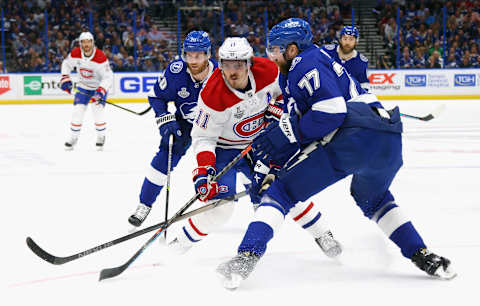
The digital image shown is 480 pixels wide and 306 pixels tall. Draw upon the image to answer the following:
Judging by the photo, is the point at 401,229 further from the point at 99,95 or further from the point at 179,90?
the point at 99,95

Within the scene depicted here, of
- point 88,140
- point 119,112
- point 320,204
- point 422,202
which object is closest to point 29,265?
point 320,204

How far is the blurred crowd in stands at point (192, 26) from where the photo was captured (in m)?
11.8

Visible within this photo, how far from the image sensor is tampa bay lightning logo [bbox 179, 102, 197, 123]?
3346 mm

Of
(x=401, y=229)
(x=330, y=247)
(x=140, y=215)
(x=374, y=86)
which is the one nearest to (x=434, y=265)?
(x=401, y=229)

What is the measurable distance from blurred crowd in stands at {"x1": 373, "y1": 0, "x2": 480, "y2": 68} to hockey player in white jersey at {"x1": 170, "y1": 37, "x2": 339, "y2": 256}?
960 centimetres

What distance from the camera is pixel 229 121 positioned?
273 cm

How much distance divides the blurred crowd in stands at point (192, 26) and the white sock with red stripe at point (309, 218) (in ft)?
31.2

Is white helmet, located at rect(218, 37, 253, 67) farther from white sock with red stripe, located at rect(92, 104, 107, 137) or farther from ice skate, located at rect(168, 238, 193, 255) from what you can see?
white sock with red stripe, located at rect(92, 104, 107, 137)

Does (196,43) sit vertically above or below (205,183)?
above

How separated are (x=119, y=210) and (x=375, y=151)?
2.01 m

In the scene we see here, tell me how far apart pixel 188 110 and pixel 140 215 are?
65 centimetres

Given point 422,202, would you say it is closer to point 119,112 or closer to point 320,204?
point 320,204

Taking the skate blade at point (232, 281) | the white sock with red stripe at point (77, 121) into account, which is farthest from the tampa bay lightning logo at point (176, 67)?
the white sock with red stripe at point (77, 121)

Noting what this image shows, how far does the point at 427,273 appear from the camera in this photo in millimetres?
2258
